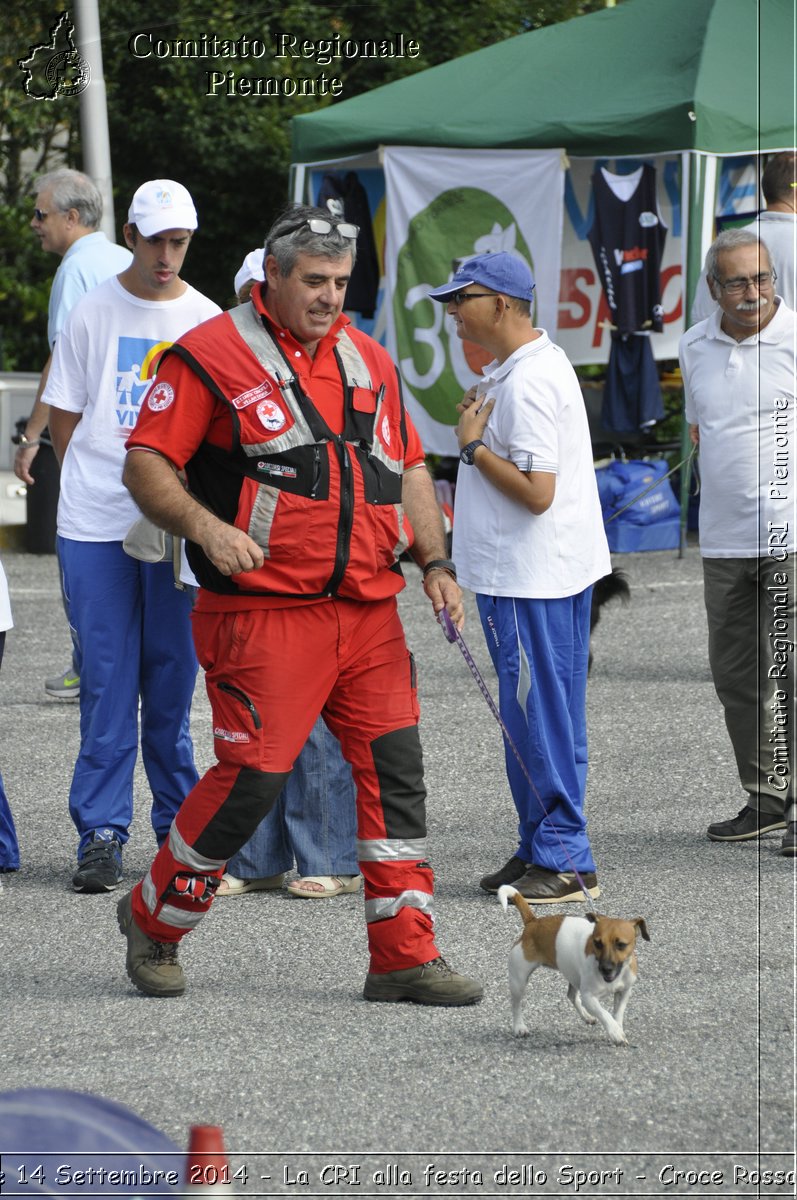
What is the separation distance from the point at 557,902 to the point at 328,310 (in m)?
2.01

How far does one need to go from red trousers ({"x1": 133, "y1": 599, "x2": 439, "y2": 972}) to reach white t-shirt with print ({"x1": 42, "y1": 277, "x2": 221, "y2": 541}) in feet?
3.93

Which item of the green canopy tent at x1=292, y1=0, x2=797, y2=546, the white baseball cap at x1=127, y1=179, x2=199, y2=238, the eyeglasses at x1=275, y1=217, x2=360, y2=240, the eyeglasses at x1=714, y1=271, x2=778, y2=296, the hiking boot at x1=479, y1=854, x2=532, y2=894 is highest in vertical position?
the green canopy tent at x1=292, y1=0, x2=797, y2=546

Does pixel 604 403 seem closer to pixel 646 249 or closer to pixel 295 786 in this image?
pixel 646 249

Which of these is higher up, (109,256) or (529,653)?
(109,256)

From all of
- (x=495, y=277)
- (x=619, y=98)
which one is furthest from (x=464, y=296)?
(x=619, y=98)

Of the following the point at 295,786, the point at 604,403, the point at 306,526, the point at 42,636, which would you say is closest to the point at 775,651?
the point at 295,786

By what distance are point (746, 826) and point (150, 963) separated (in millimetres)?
2315

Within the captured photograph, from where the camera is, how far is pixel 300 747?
4.16m

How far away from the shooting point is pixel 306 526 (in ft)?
13.4

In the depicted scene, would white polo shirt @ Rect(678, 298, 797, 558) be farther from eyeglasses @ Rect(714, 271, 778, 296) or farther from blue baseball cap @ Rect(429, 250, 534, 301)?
blue baseball cap @ Rect(429, 250, 534, 301)

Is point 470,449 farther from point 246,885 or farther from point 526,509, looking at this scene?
point 246,885

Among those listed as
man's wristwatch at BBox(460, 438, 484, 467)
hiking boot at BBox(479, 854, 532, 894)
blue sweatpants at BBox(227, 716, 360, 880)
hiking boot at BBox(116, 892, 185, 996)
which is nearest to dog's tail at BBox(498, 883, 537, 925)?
hiking boot at BBox(116, 892, 185, 996)

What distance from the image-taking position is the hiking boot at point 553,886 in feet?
16.8

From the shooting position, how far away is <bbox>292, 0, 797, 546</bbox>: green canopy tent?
11.8m
